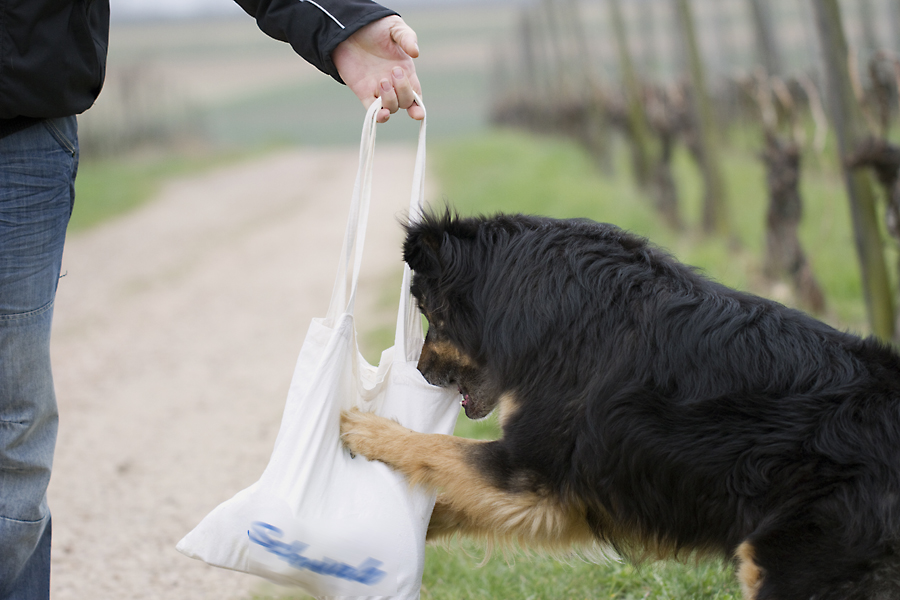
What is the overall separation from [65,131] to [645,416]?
2030 millimetres

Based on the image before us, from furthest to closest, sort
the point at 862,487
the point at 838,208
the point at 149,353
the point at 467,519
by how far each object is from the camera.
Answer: the point at 838,208 < the point at 149,353 < the point at 467,519 < the point at 862,487

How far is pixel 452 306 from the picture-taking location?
2.79 meters

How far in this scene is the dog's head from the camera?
109 inches

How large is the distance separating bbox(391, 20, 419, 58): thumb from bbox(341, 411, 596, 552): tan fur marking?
123 centimetres

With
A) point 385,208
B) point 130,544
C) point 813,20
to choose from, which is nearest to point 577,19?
point 385,208

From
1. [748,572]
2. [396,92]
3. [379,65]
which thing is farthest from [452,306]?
[748,572]

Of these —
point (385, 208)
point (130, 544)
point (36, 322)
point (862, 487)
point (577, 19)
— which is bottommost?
point (130, 544)

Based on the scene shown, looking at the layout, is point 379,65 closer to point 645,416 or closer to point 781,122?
point 645,416

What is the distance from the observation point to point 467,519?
2736 millimetres

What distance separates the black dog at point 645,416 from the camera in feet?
7.27

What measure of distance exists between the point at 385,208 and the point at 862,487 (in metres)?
14.2

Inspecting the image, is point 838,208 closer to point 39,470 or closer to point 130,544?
point 130,544

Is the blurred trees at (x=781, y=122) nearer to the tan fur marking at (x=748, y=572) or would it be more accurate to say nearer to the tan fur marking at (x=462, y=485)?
the tan fur marking at (x=748, y=572)

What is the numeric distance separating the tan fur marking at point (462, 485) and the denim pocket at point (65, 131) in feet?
4.08
